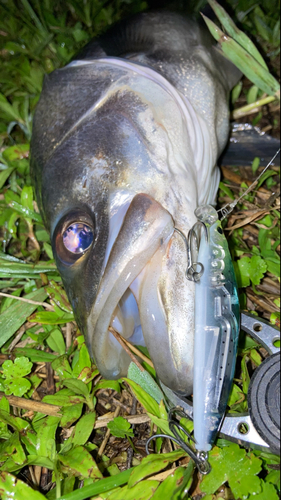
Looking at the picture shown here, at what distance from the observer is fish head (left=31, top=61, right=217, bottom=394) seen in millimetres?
1686

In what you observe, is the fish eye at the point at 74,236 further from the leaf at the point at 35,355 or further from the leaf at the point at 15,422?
the leaf at the point at 15,422

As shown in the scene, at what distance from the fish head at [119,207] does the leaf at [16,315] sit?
50cm

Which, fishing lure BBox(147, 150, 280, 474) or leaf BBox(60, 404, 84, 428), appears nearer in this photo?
fishing lure BBox(147, 150, 280, 474)

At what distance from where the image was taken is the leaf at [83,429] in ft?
6.23

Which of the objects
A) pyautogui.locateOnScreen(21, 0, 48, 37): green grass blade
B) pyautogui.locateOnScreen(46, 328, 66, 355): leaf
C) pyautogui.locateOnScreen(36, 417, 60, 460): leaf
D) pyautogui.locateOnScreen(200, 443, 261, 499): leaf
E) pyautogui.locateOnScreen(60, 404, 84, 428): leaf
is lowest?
pyautogui.locateOnScreen(200, 443, 261, 499): leaf

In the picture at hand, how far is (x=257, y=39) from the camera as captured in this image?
340 centimetres

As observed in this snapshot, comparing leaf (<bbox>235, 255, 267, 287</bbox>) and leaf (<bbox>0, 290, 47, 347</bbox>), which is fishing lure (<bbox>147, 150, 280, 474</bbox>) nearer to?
leaf (<bbox>235, 255, 267, 287</bbox>)

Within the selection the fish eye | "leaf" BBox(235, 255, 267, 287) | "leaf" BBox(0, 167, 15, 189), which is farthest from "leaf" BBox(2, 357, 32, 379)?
"leaf" BBox(0, 167, 15, 189)

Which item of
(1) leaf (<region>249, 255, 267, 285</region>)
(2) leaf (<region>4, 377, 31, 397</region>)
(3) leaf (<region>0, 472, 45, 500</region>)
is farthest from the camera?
(1) leaf (<region>249, 255, 267, 285</region>)

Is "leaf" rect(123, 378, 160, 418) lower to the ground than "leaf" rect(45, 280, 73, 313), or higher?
lower

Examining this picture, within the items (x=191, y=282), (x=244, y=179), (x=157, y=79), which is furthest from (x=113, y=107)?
(x=244, y=179)

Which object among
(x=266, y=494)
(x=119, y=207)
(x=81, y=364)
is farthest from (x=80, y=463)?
(x=119, y=207)

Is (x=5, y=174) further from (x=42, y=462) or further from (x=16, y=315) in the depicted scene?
(x=42, y=462)

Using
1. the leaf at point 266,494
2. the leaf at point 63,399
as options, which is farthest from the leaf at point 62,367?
the leaf at point 266,494
